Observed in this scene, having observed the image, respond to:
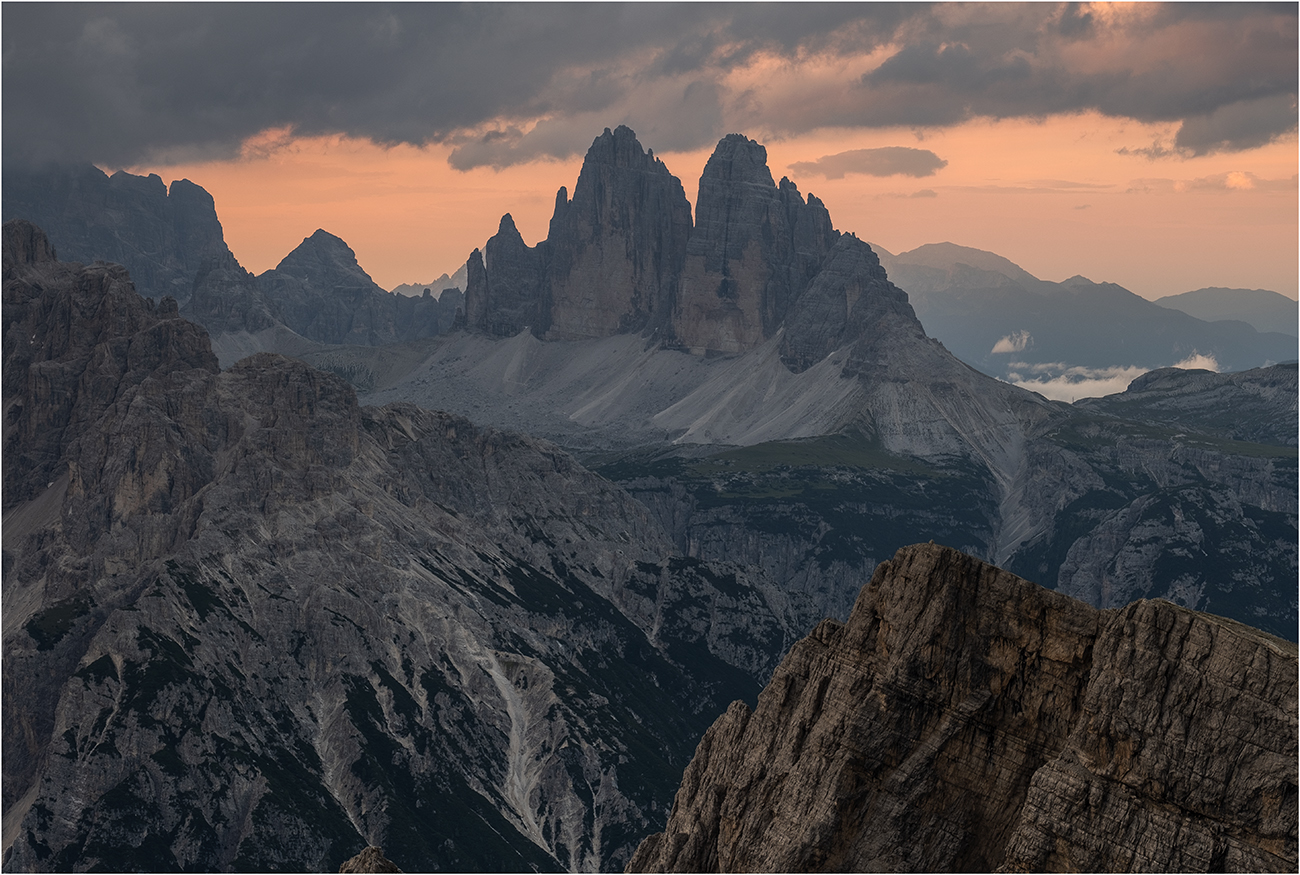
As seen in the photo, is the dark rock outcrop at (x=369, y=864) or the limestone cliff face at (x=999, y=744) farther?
the dark rock outcrop at (x=369, y=864)

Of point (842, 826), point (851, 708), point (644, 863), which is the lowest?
point (644, 863)

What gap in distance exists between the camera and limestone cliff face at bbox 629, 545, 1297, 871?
6544cm

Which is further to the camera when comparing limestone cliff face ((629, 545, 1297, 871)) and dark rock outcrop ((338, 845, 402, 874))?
dark rock outcrop ((338, 845, 402, 874))

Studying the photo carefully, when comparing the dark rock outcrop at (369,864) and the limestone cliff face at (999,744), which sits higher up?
the limestone cliff face at (999,744)

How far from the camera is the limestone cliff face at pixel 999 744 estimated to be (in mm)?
65438

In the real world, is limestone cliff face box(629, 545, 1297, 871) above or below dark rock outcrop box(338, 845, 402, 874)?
above

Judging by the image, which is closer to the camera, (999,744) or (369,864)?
(999,744)

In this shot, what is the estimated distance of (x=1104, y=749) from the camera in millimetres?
68938

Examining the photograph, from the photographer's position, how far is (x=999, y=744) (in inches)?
2992

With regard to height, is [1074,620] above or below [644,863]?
above

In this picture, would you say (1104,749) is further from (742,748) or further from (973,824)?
(742,748)

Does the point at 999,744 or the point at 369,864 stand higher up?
the point at 999,744

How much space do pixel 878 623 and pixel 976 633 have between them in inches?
266

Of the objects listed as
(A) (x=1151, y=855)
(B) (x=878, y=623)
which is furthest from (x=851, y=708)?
(A) (x=1151, y=855)
